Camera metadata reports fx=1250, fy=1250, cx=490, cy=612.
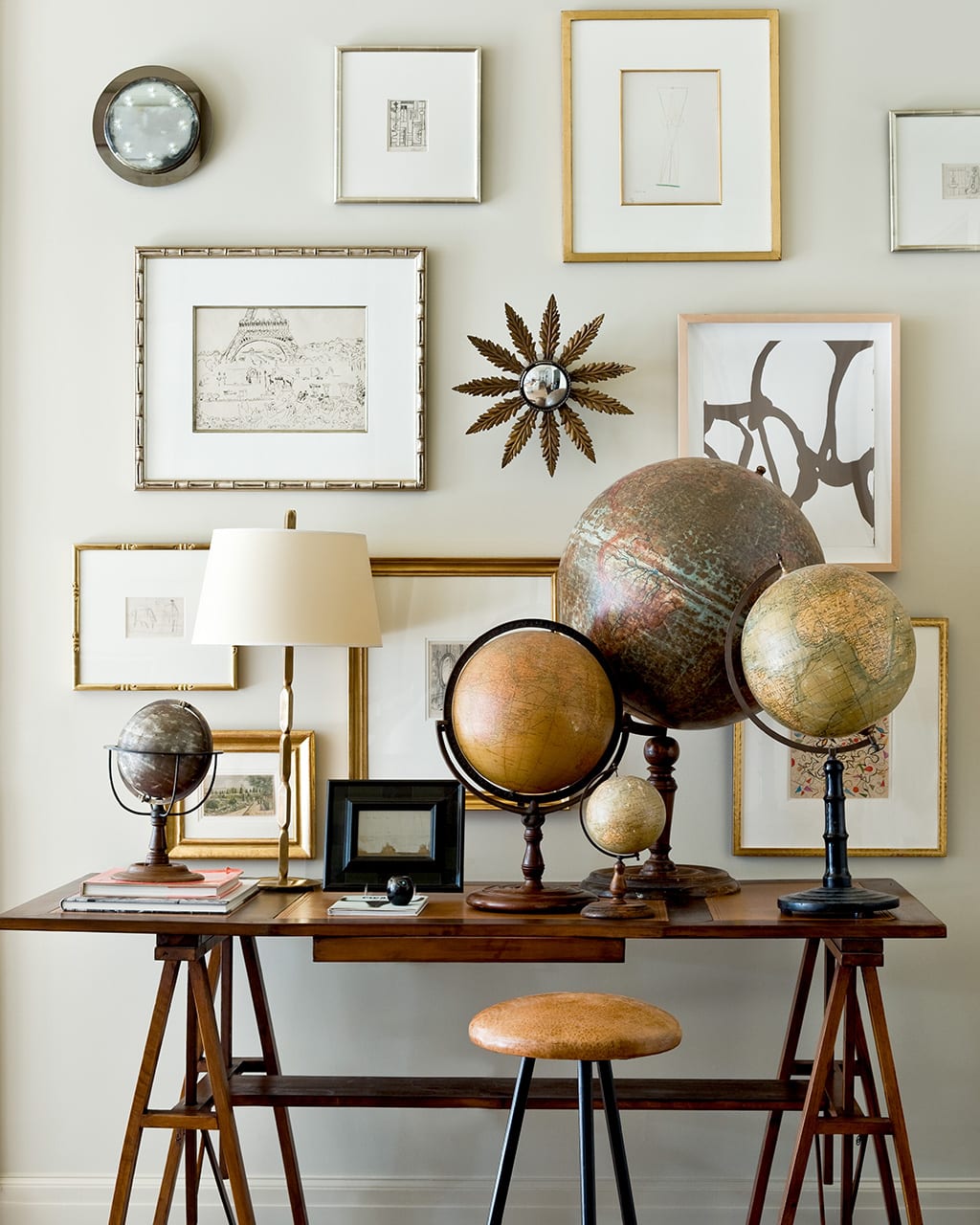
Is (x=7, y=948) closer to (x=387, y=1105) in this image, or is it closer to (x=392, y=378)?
(x=387, y=1105)

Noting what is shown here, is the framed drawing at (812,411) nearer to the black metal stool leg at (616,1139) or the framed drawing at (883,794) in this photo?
the framed drawing at (883,794)

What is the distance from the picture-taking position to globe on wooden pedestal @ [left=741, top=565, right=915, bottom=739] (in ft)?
7.46

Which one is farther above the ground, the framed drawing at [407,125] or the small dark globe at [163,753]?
the framed drawing at [407,125]

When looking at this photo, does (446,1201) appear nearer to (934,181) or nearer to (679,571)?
(679,571)

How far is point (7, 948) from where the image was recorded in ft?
10.3

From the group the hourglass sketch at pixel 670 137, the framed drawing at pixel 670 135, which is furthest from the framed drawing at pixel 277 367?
the hourglass sketch at pixel 670 137

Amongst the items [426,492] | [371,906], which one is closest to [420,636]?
[426,492]

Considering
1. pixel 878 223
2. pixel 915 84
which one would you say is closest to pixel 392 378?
pixel 878 223

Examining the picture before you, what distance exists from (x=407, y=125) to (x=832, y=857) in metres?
2.01

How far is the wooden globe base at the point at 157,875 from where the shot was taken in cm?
260

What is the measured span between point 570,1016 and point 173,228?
2155 millimetres

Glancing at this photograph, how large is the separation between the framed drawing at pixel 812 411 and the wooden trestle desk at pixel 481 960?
Result: 0.94 metres

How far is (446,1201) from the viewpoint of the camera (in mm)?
3078

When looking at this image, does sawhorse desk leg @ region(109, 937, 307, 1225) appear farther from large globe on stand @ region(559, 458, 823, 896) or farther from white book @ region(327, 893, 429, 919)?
large globe on stand @ region(559, 458, 823, 896)
